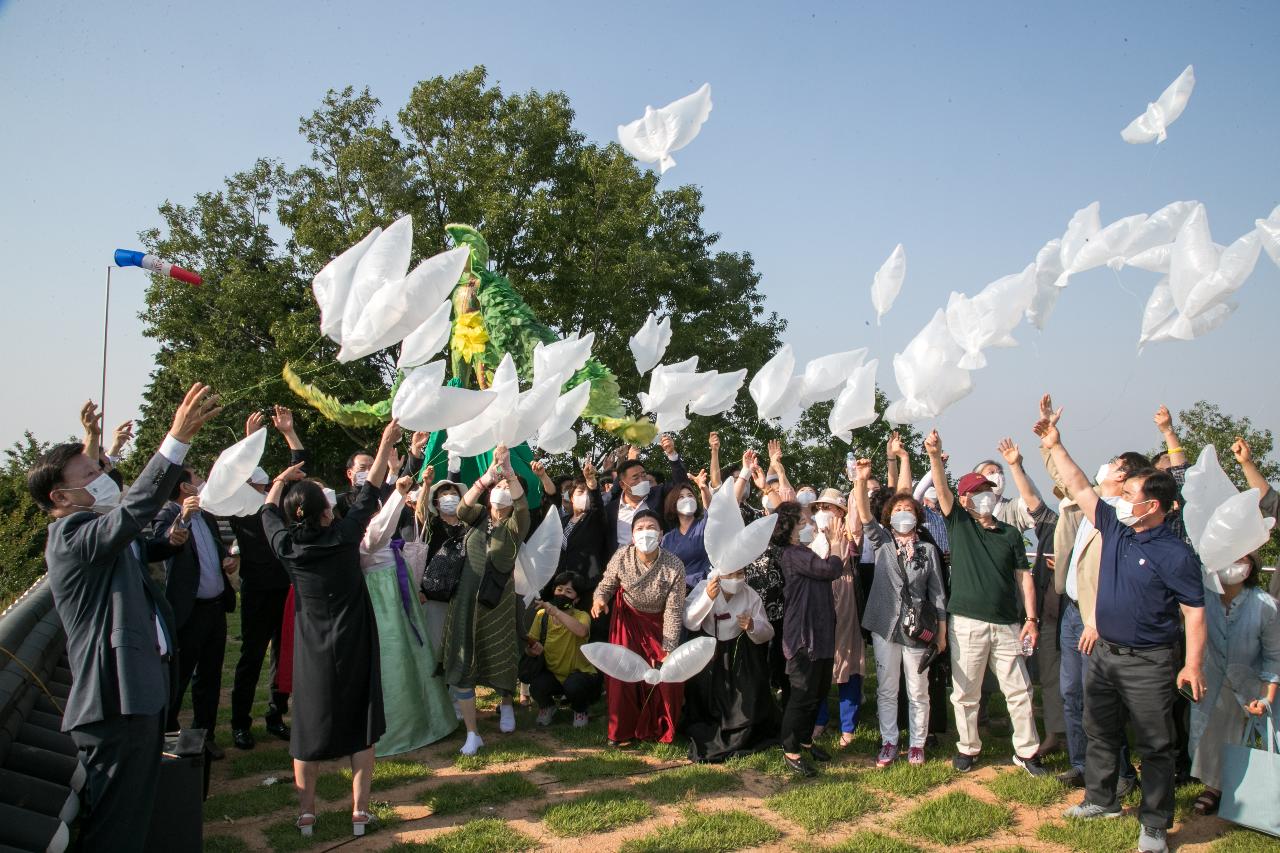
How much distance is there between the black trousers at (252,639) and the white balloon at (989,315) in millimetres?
4283

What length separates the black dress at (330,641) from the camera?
4.05m

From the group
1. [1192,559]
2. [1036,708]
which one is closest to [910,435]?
[1036,708]

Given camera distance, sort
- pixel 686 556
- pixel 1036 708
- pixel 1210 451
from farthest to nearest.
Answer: pixel 1036 708
pixel 686 556
pixel 1210 451

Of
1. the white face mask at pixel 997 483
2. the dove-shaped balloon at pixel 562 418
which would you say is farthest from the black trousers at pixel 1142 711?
the dove-shaped balloon at pixel 562 418

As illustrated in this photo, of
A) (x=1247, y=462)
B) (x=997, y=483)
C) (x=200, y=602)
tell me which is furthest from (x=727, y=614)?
(x=200, y=602)

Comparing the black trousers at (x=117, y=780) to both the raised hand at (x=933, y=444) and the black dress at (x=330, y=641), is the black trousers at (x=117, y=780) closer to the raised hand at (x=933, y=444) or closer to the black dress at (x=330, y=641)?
the black dress at (x=330, y=641)

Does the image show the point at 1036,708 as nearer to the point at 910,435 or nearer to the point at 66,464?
the point at 66,464

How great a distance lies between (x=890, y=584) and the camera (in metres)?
5.33

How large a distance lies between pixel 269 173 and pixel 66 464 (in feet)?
56.6

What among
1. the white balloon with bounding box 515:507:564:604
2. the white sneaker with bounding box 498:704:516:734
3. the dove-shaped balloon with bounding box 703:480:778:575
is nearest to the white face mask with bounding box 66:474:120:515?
the dove-shaped balloon with bounding box 703:480:778:575

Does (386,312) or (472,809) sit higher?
(386,312)

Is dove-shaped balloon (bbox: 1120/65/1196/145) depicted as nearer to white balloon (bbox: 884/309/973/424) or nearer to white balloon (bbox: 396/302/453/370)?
white balloon (bbox: 884/309/973/424)

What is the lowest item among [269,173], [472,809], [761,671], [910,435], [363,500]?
[472,809]

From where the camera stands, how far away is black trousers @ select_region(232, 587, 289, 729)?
5.50 metres
